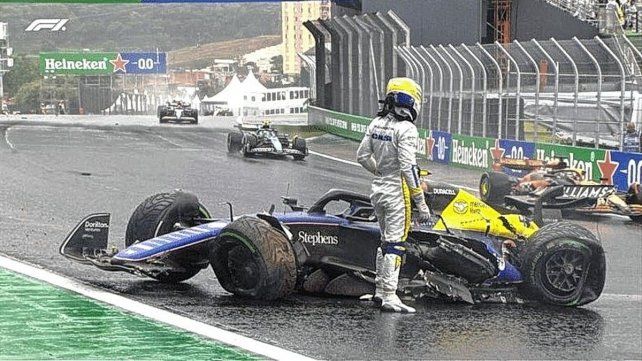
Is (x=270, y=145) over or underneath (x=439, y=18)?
underneath

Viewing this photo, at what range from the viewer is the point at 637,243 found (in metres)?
12.4

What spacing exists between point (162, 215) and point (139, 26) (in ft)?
62.9

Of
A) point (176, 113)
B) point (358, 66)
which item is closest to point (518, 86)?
point (358, 66)

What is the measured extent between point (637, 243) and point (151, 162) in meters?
12.2

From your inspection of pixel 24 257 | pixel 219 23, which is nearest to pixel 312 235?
pixel 24 257

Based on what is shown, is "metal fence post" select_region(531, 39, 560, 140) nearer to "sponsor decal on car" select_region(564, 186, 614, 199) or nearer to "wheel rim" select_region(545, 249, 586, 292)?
"sponsor decal on car" select_region(564, 186, 614, 199)

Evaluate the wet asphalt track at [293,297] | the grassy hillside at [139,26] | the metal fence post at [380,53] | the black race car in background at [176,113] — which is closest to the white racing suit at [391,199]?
the wet asphalt track at [293,297]

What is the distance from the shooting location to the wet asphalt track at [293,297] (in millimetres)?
6457

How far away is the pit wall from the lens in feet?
56.1

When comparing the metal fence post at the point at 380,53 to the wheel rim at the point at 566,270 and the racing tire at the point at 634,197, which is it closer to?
the racing tire at the point at 634,197

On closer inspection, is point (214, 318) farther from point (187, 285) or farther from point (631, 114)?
point (631, 114)

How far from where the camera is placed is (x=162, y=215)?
28.0 ft

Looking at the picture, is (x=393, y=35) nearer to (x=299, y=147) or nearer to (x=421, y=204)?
(x=299, y=147)

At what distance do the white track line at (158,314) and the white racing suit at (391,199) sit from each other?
4.11ft
